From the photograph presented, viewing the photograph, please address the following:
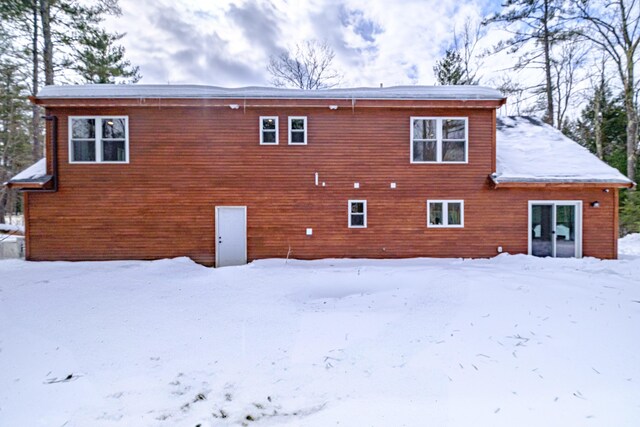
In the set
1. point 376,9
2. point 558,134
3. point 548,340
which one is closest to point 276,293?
point 548,340

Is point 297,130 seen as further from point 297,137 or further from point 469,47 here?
point 469,47

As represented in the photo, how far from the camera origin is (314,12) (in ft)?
47.3

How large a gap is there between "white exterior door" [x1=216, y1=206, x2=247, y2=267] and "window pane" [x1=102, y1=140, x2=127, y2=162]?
3.21 meters

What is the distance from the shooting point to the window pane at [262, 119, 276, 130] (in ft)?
27.2

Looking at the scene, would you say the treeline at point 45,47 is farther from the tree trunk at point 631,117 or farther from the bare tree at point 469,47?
the tree trunk at point 631,117

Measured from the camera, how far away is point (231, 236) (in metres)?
8.22

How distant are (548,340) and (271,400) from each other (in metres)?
3.43

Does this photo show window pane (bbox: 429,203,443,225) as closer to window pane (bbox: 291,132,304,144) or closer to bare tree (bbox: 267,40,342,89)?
window pane (bbox: 291,132,304,144)

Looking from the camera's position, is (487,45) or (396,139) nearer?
(396,139)

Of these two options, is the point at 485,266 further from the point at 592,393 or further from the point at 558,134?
the point at 558,134

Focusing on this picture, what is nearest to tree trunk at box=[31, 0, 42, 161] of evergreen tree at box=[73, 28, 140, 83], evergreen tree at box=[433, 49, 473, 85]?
evergreen tree at box=[73, 28, 140, 83]

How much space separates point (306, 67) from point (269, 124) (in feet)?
39.2

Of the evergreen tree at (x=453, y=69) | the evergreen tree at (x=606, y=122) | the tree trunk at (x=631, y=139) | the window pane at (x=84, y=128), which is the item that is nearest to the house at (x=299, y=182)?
the window pane at (x=84, y=128)

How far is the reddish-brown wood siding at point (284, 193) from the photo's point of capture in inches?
316
